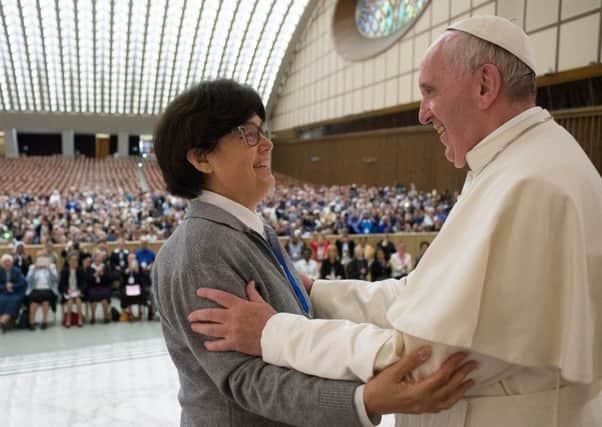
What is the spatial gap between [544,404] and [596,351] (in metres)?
0.18

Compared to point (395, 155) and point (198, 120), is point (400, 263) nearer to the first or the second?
point (198, 120)

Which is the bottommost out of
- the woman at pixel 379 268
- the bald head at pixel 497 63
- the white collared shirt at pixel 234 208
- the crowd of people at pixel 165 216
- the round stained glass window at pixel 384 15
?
the woman at pixel 379 268

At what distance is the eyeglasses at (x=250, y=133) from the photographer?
1.54m

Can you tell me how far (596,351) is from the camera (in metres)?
1.25

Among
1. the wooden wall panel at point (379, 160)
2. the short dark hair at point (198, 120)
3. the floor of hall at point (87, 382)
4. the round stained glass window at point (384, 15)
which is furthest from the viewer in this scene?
the round stained glass window at point (384, 15)

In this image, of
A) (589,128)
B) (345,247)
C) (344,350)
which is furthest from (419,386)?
(589,128)

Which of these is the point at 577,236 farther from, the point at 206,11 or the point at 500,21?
the point at 206,11

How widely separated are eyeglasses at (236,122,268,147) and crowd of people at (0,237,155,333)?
24.1 ft

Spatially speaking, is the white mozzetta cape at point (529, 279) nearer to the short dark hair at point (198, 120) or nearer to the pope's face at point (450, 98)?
the pope's face at point (450, 98)

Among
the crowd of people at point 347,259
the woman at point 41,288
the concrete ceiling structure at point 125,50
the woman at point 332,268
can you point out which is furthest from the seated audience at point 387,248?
the concrete ceiling structure at point 125,50

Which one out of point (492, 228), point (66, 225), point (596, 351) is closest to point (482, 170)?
point (492, 228)

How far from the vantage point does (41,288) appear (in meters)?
8.05

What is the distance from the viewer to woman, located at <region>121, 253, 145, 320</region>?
840 cm

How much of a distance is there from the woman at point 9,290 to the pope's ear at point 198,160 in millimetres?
7367
